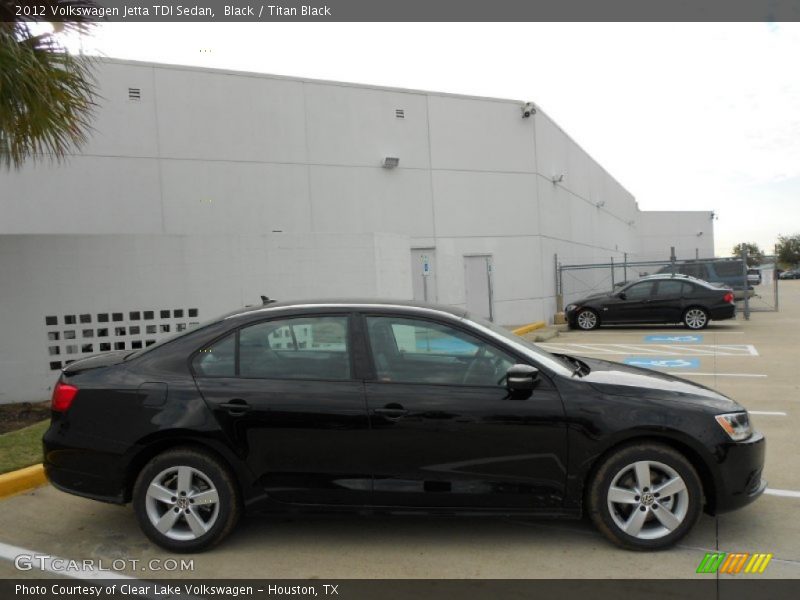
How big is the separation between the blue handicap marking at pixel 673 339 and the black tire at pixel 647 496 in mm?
10976

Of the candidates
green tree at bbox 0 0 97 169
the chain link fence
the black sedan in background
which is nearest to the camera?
green tree at bbox 0 0 97 169

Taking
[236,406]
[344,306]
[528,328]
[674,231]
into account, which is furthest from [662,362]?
[674,231]

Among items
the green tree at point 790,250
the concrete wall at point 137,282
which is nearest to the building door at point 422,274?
the concrete wall at point 137,282

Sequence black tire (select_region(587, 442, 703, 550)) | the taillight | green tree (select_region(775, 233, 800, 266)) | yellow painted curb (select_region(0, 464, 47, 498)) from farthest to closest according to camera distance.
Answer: green tree (select_region(775, 233, 800, 266)) → yellow painted curb (select_region(0, 464, 47, 498)) → the taillight → black tire (select_region(587, 442, 703, 550))

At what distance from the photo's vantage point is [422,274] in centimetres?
1598

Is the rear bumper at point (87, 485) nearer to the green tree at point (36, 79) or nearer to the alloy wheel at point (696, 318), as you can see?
the green tree at point (36, 79)

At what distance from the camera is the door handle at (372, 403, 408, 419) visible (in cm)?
373

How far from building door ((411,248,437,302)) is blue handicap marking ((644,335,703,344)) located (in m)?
5.44

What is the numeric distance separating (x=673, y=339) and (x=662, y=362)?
4.01 meters

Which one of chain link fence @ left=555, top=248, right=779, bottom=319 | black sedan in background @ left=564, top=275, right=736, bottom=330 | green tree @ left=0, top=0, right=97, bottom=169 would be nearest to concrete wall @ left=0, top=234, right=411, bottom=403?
green tree @ left=0, top=0, right=97, bottom=169

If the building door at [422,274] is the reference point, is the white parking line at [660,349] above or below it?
below

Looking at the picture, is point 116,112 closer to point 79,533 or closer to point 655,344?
point 79,533

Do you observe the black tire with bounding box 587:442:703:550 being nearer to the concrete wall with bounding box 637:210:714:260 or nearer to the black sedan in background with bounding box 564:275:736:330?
the black sedan in background with bounding box 564:275:736:330

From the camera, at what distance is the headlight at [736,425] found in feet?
12.3
